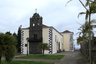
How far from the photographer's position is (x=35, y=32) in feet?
76.3

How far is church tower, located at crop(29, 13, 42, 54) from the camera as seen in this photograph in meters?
22.9

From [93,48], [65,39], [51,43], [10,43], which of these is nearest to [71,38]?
[65,39]

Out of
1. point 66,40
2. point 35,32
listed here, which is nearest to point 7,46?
point 35,32

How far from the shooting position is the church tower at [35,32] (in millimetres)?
22875

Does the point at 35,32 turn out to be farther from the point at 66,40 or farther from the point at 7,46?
the point at 66,40

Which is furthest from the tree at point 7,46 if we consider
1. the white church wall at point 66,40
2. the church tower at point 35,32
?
the white church wall at point 66,40

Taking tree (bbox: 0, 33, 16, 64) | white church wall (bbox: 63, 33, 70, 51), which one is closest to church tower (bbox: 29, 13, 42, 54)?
tree (bbox: 0, 33, 16, 64)

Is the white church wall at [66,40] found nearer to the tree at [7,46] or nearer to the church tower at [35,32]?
the church tower at [35,32]

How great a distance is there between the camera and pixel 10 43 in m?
7.81

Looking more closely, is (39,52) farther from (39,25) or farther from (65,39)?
(65,39)

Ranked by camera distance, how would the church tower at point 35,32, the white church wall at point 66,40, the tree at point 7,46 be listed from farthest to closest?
the white church wall at point 66,40 < the church tower at point 35,32 < the tree at point 7,46

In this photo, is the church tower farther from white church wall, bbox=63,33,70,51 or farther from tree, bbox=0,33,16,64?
white church wall, bbox=63,33,70,51

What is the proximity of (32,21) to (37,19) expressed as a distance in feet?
3.88

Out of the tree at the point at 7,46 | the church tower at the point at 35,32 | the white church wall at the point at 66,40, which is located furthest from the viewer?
the white church wall at the point at 66,40
